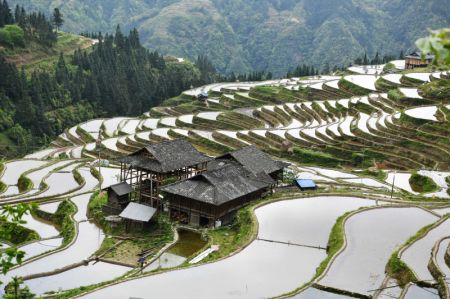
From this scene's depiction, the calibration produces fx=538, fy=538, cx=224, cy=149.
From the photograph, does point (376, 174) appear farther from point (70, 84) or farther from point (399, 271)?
point (70, 84)

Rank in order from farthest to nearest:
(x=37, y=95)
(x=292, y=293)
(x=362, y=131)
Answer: (x=37, y=95) → (x=362, y=131) → (x=292, y=293)

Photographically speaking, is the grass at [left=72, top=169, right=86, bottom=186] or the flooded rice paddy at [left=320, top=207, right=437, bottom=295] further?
the grass at [left=72, top=169, right=86, bottom=186]

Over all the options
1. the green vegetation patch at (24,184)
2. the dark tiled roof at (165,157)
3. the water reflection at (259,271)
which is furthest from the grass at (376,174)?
the green vegetation patch at (24,184)

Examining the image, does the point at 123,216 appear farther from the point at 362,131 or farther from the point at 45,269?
the point at 362,131

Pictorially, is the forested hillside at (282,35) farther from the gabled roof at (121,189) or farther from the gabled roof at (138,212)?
the gabled roof at (138,212)

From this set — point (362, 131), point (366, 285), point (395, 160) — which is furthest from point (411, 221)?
point (362, 131)

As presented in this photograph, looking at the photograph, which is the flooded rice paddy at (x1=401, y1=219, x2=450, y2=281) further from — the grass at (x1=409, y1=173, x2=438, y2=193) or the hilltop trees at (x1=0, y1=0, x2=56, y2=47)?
the hilltop trees at (x1=0, y1=0, x2=56, y2=47)

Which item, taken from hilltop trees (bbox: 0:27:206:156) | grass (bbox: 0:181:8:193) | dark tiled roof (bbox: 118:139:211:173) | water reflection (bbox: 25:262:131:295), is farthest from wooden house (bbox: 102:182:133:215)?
hilltop trees (bbox: 0:27:206:156)
